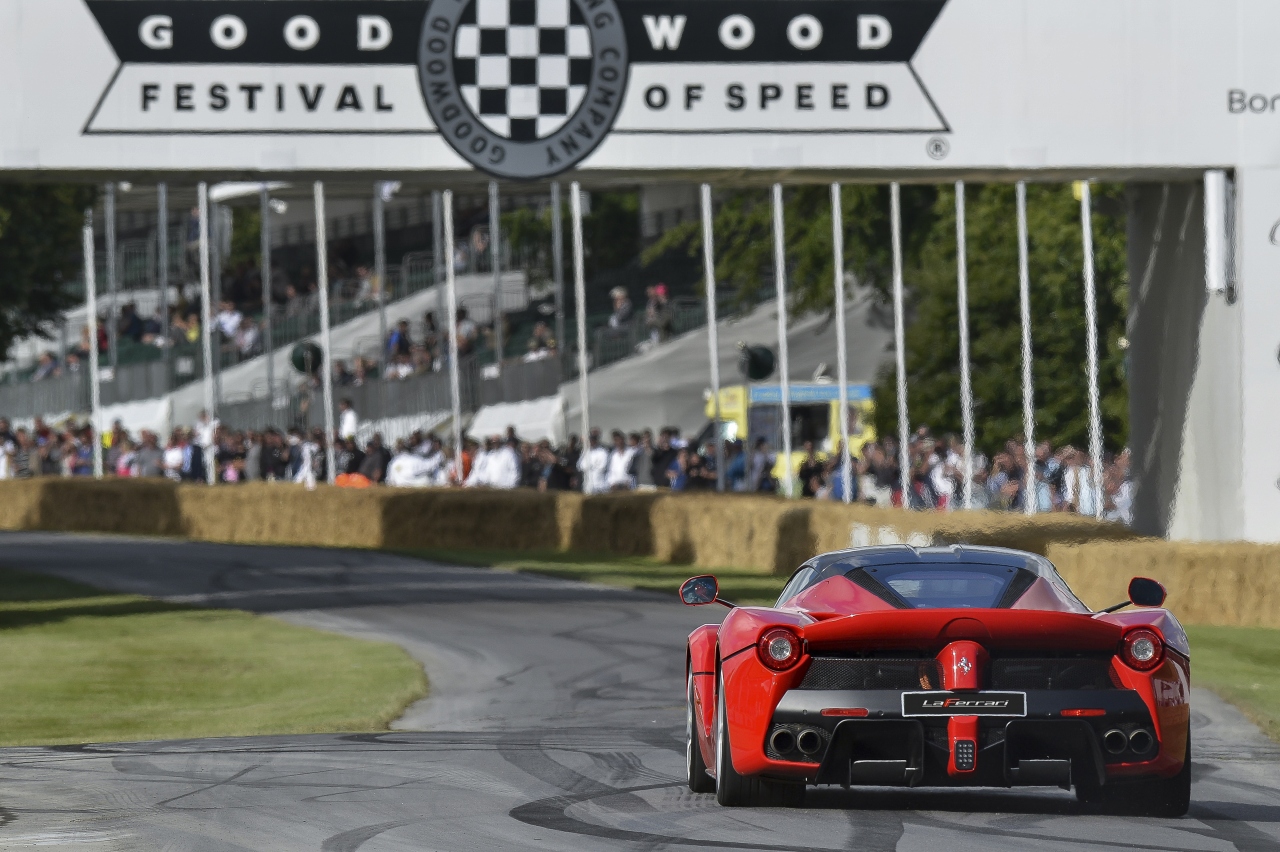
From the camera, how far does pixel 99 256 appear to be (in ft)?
209

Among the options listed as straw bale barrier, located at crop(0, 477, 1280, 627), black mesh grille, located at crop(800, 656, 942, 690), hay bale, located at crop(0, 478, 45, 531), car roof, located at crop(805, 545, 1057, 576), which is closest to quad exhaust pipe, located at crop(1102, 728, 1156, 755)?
black mesh grille, located at crop(800, 656, 942, 690)

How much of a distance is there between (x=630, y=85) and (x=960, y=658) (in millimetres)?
12998

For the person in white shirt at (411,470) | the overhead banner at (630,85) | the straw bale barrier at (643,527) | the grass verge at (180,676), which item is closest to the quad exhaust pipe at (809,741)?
the grass verge at (180,676)

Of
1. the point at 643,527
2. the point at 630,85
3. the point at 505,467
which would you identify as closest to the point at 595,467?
the point at 505,467

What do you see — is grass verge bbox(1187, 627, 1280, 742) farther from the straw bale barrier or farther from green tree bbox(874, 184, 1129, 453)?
green tree bbox(874, 184, 1129, 453)

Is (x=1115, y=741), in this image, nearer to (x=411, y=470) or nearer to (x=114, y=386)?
(x=411, y=470)

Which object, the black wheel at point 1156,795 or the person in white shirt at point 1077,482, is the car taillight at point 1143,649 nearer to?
the black wheel at point 1156,795

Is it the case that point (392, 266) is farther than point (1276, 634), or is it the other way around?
point (392, 266)

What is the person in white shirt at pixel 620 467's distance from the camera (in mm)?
30531

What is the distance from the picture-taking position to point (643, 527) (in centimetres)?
2767

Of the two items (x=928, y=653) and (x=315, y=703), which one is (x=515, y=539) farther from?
(x=928, y=653)

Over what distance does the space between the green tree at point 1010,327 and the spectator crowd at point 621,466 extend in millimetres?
1549

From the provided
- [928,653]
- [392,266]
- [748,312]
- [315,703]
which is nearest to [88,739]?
[315,703]

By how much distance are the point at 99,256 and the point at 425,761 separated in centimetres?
5718
